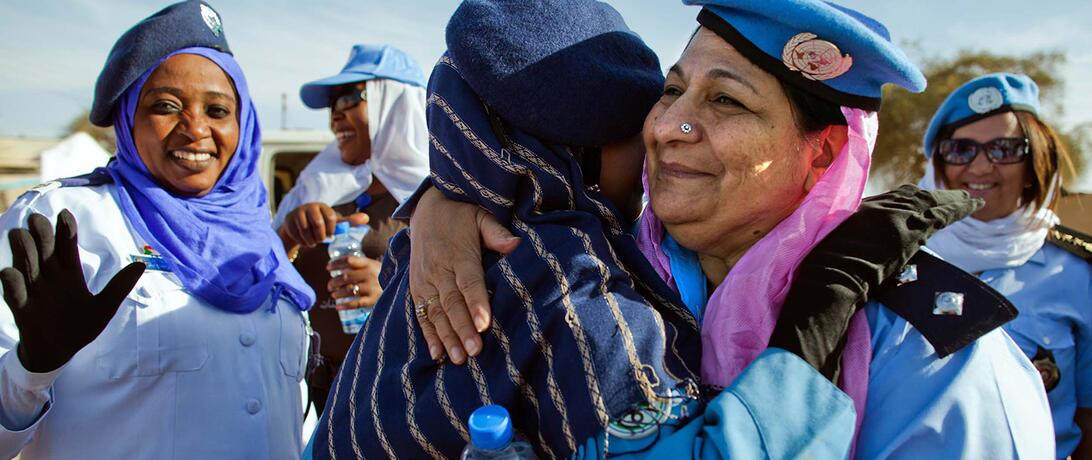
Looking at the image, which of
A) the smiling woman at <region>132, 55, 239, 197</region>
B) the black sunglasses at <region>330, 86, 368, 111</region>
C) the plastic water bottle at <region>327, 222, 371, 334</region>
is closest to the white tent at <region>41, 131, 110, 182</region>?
the black sunglasses at <region>330, 86, 368, 111</region>

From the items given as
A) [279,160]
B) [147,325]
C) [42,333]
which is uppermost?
[42,333]

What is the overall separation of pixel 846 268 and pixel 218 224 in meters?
2.34

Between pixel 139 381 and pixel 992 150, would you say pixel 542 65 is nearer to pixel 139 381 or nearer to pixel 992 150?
pixel 139 381

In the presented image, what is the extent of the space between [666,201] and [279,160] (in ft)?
25.3

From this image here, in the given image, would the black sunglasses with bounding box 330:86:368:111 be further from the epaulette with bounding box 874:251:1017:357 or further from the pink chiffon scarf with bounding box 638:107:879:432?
the epaulette with bounding box 874:251:1017:357

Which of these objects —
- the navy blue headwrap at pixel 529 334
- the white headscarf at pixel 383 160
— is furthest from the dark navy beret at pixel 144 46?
the white headscarf at pixel 383 160

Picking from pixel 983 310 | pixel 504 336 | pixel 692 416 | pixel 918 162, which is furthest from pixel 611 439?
pixel 918 162

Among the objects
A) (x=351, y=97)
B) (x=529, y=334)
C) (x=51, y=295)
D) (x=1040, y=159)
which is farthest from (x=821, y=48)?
(x=351, y=97)

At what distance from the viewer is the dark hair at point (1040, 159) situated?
374cm

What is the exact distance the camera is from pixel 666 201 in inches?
65.0

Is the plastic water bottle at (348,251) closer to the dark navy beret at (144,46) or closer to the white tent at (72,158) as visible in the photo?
the dark navy beret at (144,46)

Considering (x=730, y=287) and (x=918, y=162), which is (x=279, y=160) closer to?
(x=730, y=287)

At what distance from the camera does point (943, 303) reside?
1.40 metres

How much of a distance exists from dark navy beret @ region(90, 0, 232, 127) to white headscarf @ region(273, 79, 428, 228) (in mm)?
1665
